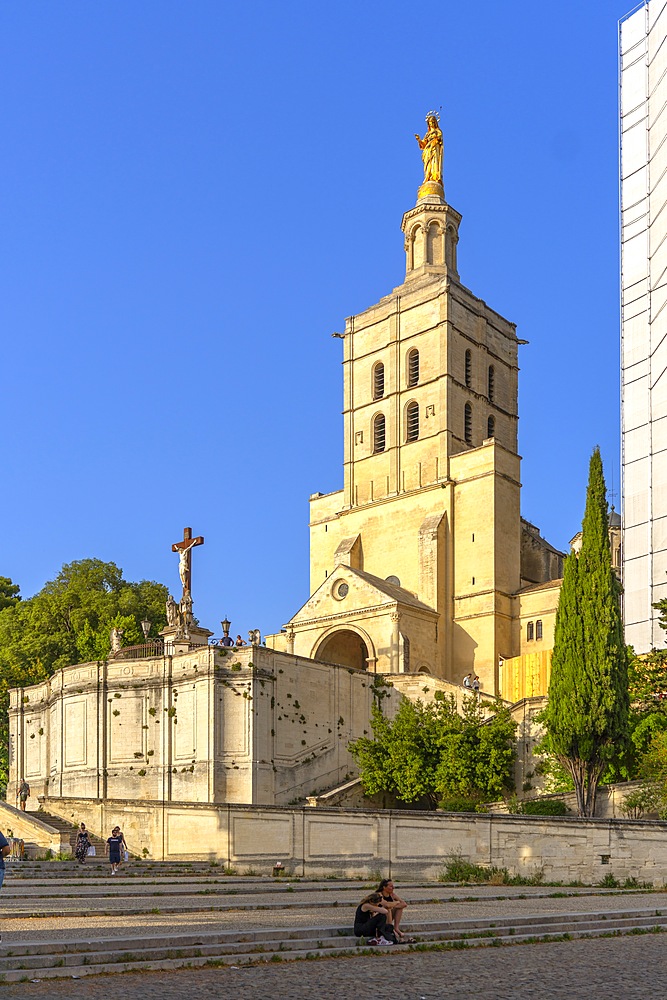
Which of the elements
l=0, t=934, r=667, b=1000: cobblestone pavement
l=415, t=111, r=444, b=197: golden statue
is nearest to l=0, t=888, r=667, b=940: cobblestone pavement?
l=0, t=934, r=667, b=1000: cobblestone pavement

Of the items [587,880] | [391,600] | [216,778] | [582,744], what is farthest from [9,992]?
[391,600]

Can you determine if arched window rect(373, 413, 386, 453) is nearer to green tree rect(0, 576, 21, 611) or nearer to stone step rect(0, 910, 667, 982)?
green tree rect(0, 576, 21, 611)

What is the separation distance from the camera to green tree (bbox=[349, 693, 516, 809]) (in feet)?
127

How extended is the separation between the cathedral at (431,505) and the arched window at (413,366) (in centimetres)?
11

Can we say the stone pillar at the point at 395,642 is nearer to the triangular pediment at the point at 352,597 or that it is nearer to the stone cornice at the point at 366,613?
the stone cornice at the point at 366,613

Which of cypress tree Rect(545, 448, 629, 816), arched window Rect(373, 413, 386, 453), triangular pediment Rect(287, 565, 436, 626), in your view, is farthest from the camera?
arched window Rect(373, 413, 386, 453)

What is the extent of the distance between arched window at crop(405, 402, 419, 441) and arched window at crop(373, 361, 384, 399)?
8.97 feet

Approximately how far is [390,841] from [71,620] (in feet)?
127

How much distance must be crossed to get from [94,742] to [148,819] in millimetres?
14550

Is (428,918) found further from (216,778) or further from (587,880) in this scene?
(216,778)

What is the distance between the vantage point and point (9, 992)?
9695 millimetres

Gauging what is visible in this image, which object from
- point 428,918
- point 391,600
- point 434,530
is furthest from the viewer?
point 434,530

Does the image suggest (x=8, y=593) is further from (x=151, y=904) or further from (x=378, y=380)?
(x=151, y=904)

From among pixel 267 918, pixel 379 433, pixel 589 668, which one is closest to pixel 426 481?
pixel 379 433
